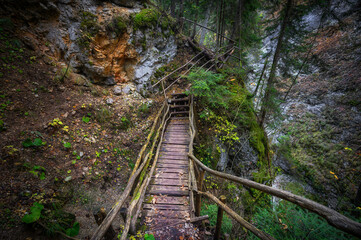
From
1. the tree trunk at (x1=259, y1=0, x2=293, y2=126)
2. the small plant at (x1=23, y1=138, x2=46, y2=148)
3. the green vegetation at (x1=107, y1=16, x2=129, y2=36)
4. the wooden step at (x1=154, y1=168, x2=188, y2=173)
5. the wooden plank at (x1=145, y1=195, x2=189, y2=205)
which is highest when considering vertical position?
the green vegetation at (x1=107, y1=16, x2=129, y2=36)

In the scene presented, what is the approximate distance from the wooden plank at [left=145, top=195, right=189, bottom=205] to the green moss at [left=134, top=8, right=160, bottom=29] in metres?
9.44

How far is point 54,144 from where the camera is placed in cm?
478

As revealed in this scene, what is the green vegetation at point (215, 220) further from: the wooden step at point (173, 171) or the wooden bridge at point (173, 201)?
the wooden step at point (173, 171)

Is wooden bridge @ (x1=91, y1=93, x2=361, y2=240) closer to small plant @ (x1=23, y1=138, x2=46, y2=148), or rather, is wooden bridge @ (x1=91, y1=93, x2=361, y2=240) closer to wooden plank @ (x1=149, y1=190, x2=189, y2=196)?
wooden plank @ (x1=149, y1=190, x2=189, y2=196)

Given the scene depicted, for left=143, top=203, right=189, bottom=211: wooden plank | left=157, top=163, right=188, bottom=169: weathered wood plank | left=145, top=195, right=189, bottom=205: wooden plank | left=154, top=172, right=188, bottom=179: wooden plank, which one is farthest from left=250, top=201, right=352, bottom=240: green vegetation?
left=157, top=163, right=188, bottom=169: weathered wood plank

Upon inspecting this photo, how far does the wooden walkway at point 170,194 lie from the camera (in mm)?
3029

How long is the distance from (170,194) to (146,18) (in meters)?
10.2

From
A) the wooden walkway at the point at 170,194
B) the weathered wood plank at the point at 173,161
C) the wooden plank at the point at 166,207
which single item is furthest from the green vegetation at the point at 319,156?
the wooden plank at the point at 166,207

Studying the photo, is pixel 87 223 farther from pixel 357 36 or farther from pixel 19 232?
pixel 357 36

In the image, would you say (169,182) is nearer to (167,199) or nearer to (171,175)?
(171,175)

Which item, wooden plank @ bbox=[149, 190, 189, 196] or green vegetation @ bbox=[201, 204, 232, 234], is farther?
wooden plank @ bbox=[149, 190, 189, 196]

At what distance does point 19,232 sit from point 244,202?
7.50m

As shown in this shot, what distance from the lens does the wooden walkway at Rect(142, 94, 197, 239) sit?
3029 mm

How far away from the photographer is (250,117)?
7879mm
